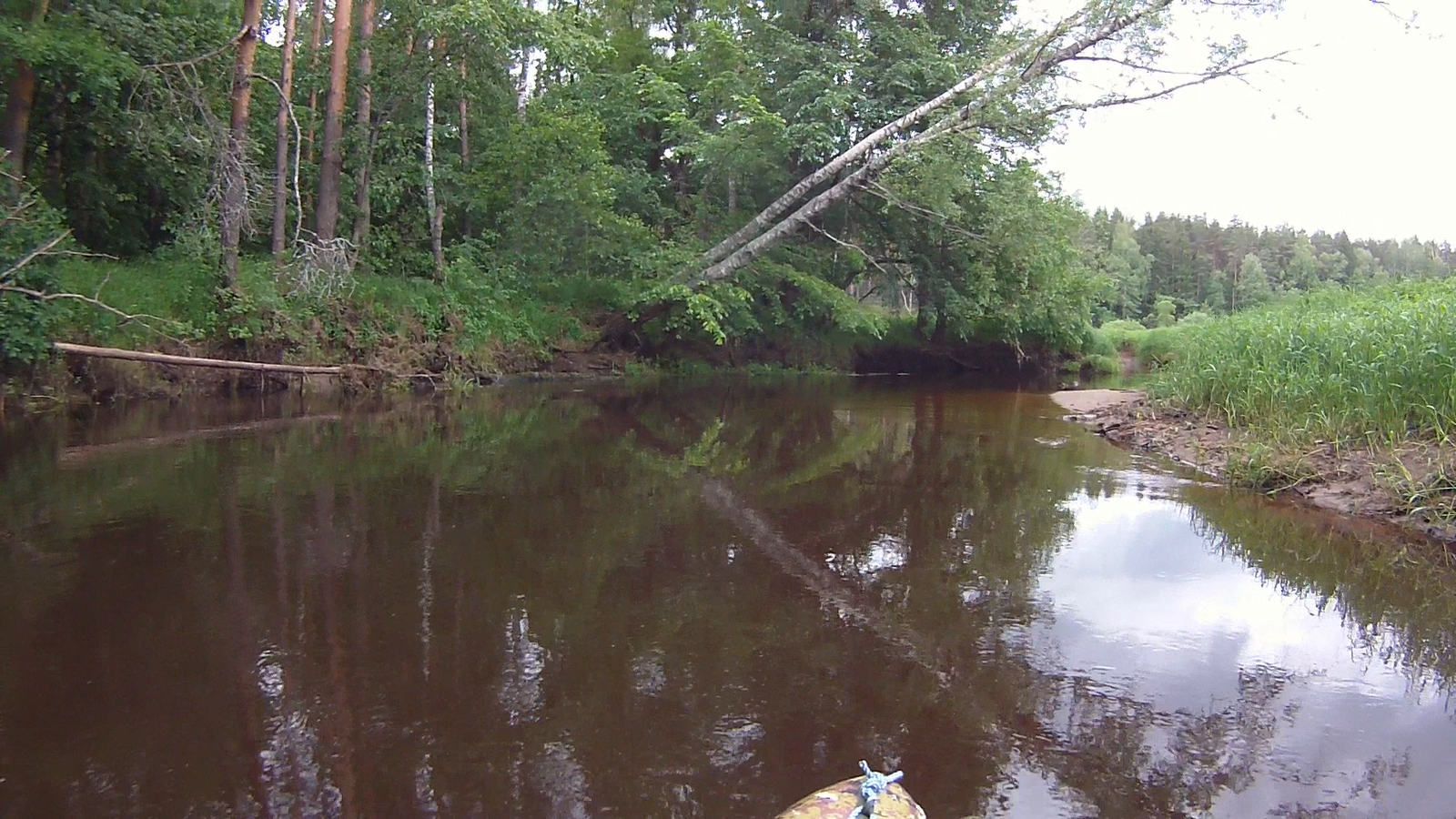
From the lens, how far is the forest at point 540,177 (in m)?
13.3

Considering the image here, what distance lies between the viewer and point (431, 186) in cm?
1753

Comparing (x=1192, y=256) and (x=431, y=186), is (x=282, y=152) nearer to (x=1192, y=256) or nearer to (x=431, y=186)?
(x=431, y=186)

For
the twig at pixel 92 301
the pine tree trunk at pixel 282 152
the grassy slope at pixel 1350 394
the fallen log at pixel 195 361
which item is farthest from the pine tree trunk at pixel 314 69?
the grassy slope at pixel 1350 394

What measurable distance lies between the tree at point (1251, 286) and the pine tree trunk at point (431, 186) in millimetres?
14651

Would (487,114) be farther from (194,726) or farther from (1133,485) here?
(194,726)

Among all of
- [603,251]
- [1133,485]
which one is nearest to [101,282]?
[603,251]

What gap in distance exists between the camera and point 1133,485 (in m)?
8.48

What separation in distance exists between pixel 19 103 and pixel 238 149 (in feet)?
9.24

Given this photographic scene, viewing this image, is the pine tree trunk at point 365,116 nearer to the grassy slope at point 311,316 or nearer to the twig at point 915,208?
the grassy slope at point 311,316

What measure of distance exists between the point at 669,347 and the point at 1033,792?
1952cm

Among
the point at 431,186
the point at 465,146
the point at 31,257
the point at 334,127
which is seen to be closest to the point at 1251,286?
the point at 465,146

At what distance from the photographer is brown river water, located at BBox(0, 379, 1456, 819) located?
10.0 ft

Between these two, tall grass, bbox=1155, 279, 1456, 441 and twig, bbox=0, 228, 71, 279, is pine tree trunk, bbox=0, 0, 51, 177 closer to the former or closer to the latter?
twig, bbox=0, 228, 71, 279

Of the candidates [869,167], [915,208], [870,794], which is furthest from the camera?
[915,208]
